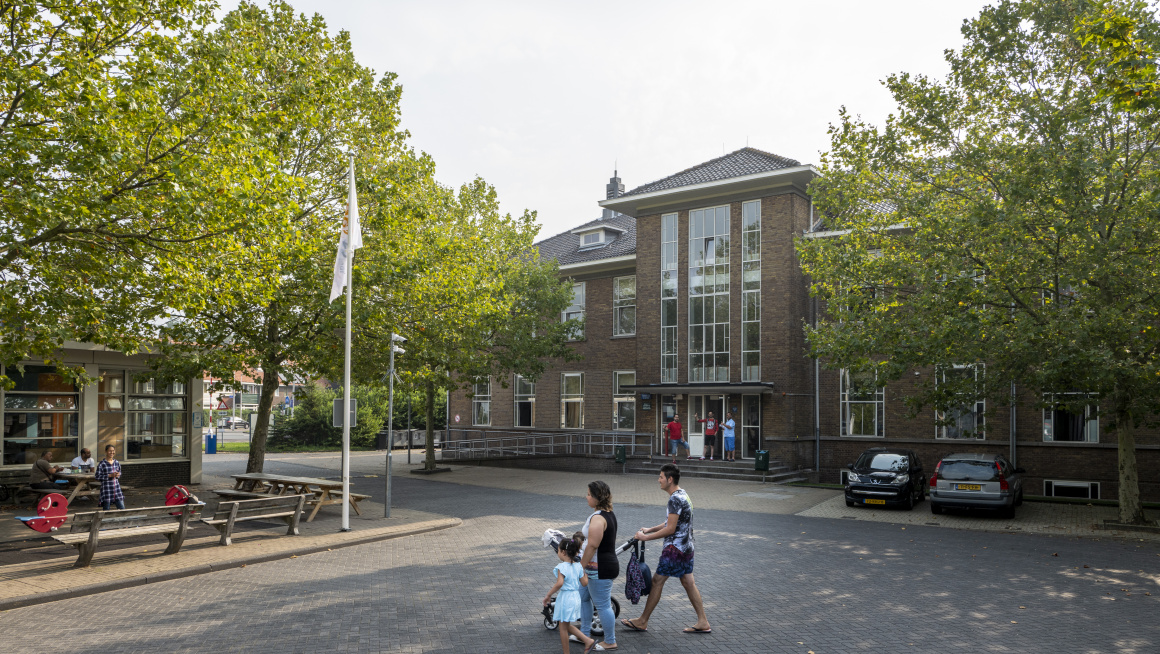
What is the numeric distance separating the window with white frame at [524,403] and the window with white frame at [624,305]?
5293 millimetres

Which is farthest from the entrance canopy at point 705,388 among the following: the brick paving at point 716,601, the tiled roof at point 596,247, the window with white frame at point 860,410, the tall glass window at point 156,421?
the tall glass window at point 156,421

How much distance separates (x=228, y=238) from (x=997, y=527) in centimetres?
1592

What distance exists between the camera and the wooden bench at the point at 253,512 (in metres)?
12.0

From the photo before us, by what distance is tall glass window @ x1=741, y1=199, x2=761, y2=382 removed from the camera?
26891mm

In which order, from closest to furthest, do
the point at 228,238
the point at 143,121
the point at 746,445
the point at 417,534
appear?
1. the point at 143,121
2. the point at 228,238
3. the point at 417,534
4. the point at 746,445

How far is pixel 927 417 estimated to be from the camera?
2473cm

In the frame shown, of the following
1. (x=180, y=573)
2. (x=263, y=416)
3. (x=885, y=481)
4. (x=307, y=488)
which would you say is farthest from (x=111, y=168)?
(x=885, y=481)

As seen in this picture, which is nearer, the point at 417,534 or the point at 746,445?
→ the point at 417,534

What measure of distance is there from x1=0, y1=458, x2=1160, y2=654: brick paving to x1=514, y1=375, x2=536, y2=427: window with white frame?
20.4m

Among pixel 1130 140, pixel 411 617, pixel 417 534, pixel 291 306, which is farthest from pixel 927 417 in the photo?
pixel 411 617

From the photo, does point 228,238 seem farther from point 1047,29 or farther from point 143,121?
point 1047,29

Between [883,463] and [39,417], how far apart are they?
69.7ft

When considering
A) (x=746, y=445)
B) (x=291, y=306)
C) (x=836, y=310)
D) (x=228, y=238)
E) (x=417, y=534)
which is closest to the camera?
(x=228, y=238)

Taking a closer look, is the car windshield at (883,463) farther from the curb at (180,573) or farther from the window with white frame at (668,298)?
the curb at (180,573)
